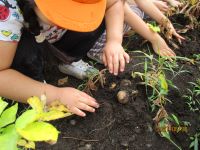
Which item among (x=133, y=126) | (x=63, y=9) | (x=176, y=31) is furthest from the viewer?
(x=176, y=31)


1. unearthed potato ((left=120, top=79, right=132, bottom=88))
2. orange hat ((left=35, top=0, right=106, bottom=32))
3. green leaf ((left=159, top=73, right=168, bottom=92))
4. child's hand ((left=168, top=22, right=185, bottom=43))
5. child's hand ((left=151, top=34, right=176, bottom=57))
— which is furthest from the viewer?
child's hand ((left=168, top=22, right=185, bottom=43))

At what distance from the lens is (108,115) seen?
1.66 metres

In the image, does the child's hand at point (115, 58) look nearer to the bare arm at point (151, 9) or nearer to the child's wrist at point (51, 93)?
the child's wrist at point (51, 93)

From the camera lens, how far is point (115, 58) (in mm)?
1704

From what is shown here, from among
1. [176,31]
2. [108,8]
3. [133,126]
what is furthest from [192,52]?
[133,126]

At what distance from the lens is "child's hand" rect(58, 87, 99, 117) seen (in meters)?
1.59

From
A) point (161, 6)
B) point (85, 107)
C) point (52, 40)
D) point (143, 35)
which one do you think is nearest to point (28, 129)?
point (85, 107)

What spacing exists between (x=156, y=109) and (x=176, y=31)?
720 millimetres

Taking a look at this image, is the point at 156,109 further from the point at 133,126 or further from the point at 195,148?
the point at 195,148

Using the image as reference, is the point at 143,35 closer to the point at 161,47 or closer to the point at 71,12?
the point at 161,47

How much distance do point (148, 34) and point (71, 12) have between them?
719 millimetres

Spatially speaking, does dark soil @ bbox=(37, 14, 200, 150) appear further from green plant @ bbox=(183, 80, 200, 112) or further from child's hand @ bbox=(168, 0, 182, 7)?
child's hand @ bbox=(168, 0, 182, 7)

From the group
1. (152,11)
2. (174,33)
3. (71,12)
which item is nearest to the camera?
(71,12)

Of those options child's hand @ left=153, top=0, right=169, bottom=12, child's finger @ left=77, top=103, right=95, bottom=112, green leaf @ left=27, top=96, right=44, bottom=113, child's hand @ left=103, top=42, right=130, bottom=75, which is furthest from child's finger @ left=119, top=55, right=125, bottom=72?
green leaf @ left=27, top=96, right=44, bottom=113
